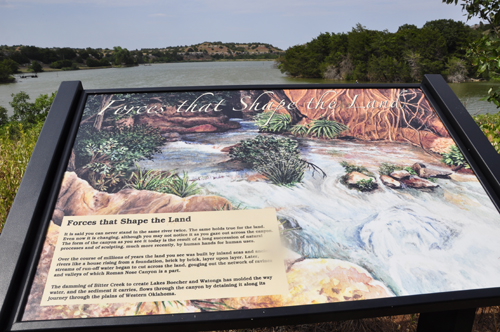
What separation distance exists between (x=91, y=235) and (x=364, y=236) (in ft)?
3.87

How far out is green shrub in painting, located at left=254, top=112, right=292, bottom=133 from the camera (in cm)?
184

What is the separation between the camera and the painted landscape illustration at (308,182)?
1.20m

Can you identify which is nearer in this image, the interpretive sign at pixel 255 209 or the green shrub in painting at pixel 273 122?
the interpretive sign at pixel 255 209

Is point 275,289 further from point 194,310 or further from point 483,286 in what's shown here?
point 483,286

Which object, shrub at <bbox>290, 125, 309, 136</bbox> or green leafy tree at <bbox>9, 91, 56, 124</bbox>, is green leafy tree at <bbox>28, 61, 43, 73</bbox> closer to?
green leafy tree at <bbox>9, 91, 56, 124</bbox>

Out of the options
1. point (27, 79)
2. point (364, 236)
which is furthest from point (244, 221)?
point (27, 79)

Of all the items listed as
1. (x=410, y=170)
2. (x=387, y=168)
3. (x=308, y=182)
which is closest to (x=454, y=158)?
(x=410, y=170)

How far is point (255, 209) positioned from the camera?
1393 millimetres

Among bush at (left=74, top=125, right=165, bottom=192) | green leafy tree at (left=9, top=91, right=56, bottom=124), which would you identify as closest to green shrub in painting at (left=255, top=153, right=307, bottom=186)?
→ bush at (left=74, top=125, right=165, bottom=192)

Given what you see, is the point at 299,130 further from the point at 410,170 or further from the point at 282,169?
the point at 410,170

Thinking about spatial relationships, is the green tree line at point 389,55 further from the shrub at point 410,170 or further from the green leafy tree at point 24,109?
the shrub at point 410,170

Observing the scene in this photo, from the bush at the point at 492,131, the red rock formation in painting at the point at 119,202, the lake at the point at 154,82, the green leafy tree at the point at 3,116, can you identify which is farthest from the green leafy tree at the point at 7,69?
the bush at the point at 492,131

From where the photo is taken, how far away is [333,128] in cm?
189

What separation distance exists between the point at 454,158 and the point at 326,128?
0.74 meters
